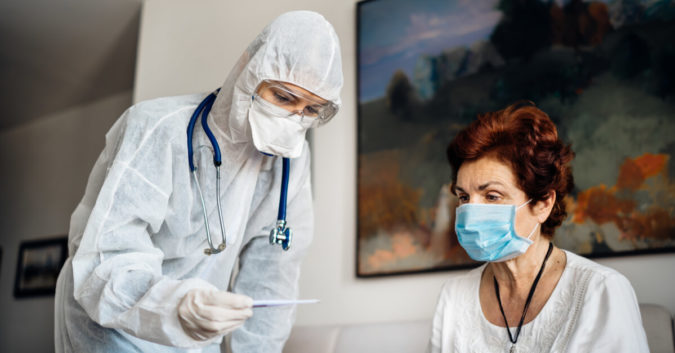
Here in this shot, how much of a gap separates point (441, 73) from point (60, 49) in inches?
106

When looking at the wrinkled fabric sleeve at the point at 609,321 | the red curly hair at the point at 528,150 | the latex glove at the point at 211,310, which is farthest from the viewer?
the red curly hair at the point at 528,150

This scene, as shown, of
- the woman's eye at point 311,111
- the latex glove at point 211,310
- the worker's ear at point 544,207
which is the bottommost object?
the latex glove at point 211,310

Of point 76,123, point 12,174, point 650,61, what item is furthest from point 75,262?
point 12,174

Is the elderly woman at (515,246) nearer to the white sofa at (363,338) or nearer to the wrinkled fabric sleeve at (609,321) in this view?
the wrinkled fabric sleeve at (609,321)

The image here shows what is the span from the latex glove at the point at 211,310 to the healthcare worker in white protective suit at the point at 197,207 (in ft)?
0.07

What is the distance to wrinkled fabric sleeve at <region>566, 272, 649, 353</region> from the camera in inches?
54.2

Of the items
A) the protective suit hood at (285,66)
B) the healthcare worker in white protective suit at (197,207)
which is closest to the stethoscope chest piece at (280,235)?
the healthcare worker in white protective suit at (197,207)

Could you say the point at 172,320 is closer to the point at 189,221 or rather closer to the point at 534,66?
the point at 189,221

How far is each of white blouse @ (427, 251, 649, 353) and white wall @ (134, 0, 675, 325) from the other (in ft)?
1.65

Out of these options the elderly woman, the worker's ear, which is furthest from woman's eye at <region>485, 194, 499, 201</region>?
the worker's ear

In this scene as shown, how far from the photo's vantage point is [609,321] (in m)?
1.40

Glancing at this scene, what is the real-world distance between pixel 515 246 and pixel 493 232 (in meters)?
0.07

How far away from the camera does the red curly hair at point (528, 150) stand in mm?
1625

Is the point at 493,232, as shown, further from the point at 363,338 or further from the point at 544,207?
the point at 363,338
